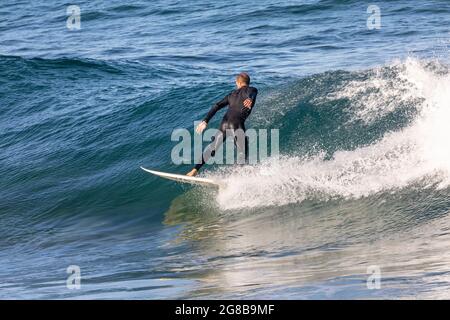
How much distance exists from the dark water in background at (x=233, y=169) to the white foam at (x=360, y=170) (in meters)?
0.03

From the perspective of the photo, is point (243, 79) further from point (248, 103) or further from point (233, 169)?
point (233, 169)

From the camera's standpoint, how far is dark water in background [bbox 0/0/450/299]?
7.60 m

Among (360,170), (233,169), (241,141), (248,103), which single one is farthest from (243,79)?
(360,170)

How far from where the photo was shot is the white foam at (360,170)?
34.3 feet

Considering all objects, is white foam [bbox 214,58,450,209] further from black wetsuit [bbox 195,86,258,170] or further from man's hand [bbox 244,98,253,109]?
man's hand [bbox 244,98,253,109]

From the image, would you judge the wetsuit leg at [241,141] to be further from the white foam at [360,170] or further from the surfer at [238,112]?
the white foam at [360,170]

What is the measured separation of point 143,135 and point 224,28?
9575 mm

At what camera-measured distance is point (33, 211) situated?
12078 mm

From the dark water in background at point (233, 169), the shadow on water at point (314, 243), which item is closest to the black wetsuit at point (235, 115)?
the dark water in background at point (233, 169)

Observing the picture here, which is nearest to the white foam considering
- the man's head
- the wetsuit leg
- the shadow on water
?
the shadow on water

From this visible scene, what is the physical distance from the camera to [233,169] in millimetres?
11414

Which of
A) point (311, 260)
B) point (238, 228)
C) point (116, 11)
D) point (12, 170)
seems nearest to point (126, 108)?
point (12, 170)

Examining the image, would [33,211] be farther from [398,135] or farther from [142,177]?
[398,135]

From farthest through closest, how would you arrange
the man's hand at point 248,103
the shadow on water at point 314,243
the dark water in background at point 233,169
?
1. the man's hand at point 248,103
2. the dark water in background at point 233,169
3. the shadow on water at point 314,243
